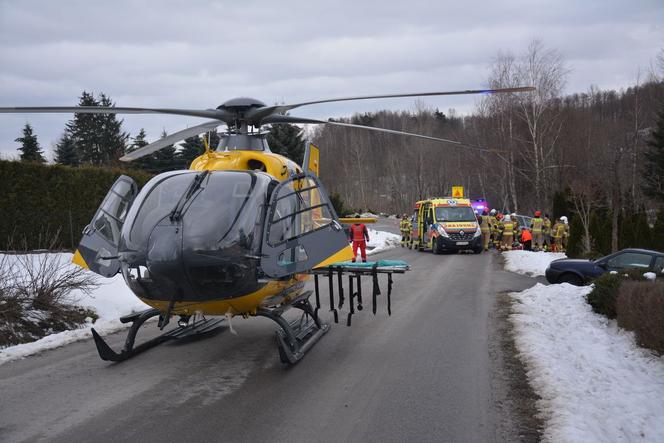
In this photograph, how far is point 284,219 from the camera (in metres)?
6.49

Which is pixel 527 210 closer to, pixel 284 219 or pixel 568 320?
pixel 568 320

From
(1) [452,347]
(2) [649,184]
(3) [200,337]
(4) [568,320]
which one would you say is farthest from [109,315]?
(2) [649,184]

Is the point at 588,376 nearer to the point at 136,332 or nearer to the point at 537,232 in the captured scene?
the point at 136,332

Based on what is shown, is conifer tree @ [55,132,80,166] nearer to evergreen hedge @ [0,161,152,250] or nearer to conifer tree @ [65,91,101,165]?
conifer tree @ [65,91,101,165]

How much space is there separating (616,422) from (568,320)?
4681 millimetres

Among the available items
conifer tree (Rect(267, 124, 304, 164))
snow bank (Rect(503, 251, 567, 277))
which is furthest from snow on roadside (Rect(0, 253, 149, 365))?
conifer tree (Rect(267, 124, 304, 164))

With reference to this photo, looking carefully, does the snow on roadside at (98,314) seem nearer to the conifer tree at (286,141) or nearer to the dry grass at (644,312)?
the dry grass at (644,312)

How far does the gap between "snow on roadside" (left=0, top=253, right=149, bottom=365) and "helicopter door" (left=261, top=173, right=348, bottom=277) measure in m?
3.65

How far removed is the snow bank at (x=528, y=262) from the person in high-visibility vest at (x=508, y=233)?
9.33 ft

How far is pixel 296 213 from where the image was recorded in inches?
250

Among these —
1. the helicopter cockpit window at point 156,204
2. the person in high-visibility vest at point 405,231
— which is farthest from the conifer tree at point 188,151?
the helicopter cockpit window at point 156,204

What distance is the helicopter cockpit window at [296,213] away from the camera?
6430 millimetres

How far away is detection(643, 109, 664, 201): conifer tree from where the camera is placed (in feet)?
Answer: 135

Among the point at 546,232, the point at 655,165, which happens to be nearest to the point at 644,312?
the point at 546,232
